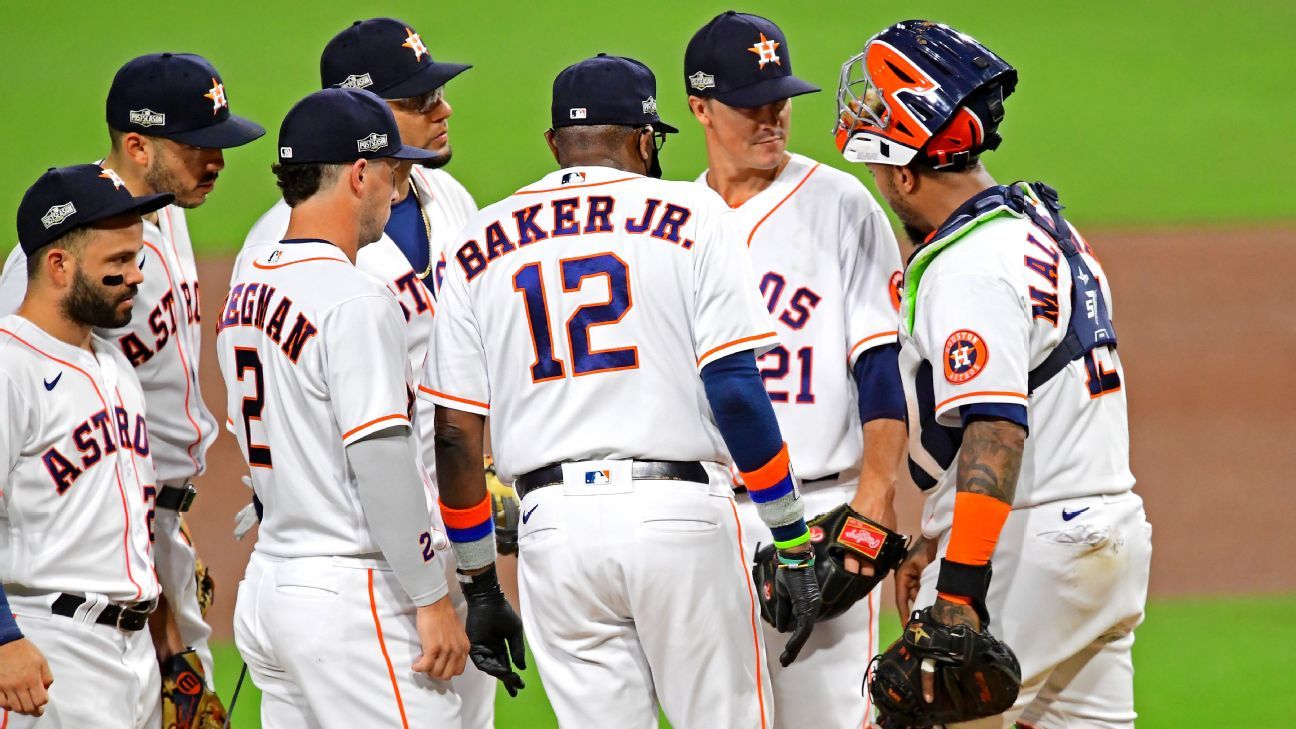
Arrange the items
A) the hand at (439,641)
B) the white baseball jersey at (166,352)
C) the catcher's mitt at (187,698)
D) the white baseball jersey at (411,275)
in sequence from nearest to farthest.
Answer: the hand at (439,641), the catcher's mitt at (187,698), the white baseball jersey at (411,275), the white baseball jersey at (166,352)

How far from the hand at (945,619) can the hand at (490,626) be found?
1048mm

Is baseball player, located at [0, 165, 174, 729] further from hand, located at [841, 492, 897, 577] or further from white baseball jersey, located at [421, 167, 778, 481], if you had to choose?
hand, located at [841, 492, 897, 577]

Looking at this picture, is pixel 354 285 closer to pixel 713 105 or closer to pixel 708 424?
pixel 708 424

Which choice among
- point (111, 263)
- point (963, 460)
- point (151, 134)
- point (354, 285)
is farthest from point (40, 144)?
point (963, 460)

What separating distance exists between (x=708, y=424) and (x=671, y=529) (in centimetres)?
30

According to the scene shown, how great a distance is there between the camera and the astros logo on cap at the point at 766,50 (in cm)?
407

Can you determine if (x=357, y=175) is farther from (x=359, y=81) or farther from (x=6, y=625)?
(x=6, y=625)

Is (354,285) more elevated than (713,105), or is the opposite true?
(713,105)

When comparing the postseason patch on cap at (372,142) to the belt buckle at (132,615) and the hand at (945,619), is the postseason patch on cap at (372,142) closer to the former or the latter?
the belt buckle at (132,615)

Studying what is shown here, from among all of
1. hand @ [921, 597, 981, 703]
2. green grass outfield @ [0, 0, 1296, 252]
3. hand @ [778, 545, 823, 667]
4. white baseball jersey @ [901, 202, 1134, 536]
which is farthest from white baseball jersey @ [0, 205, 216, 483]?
green grass outfield @ [0, 0, 1296, 252]

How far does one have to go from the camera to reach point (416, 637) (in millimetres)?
Result: 3477

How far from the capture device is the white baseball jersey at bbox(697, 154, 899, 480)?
397 cm

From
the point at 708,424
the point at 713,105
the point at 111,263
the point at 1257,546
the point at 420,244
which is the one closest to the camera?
the point at 708,424

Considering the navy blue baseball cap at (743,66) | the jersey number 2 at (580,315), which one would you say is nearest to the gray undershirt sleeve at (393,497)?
the jersey number 2 at (580,315)
